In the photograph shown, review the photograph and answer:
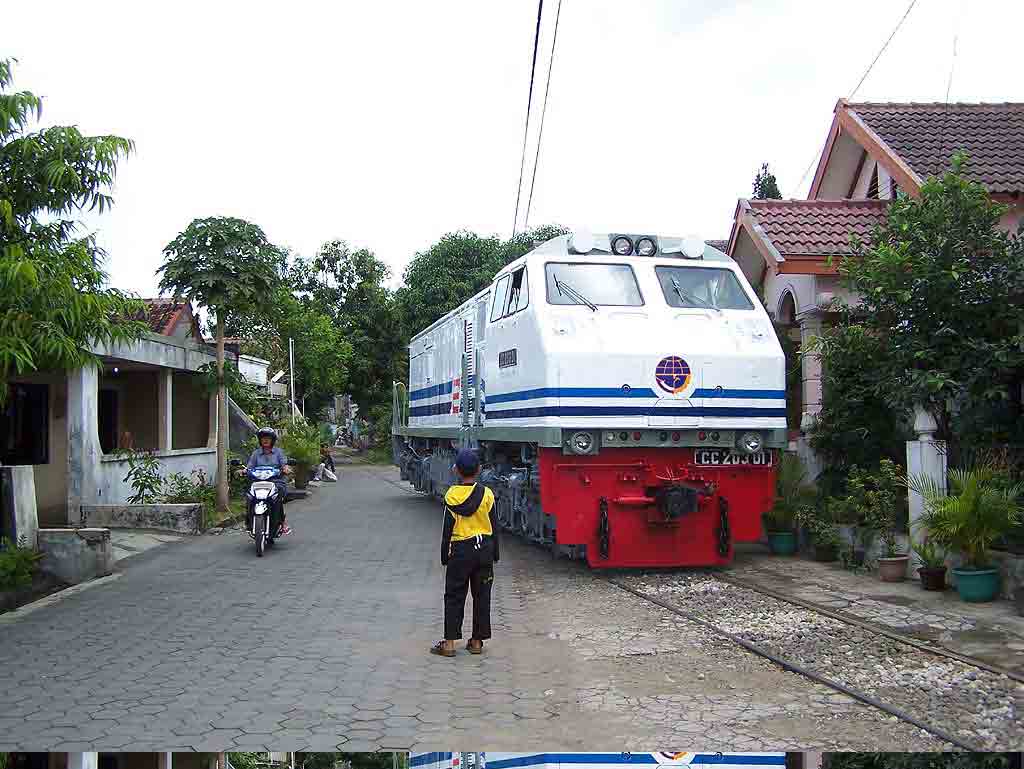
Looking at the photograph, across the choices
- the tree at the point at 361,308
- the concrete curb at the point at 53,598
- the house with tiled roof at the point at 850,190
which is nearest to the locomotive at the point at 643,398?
the house with tiled roof at the point at 850,190

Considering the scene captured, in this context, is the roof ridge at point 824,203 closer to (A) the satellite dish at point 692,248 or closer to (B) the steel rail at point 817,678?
(A) the satellite dish at point 692,248

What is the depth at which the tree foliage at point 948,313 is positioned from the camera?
9.83 meters

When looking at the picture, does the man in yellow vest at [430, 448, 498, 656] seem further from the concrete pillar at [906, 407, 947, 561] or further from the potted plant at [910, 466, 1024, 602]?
the concrete pillar at [906, 407, 947, 561]

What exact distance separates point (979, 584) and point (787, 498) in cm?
392

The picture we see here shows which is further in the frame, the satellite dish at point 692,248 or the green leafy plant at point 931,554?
the satellite dish at point 692,248

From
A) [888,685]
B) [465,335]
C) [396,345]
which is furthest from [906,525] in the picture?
[396,345]

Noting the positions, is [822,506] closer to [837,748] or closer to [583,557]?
[583,557]

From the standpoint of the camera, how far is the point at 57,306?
7.68 metres

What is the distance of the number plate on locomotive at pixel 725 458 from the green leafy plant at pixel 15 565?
708 cm

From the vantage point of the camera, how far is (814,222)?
48.7 ft

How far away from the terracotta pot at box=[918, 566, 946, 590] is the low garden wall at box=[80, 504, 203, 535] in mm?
10535

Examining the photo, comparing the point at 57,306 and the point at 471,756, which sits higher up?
the point at 57,306

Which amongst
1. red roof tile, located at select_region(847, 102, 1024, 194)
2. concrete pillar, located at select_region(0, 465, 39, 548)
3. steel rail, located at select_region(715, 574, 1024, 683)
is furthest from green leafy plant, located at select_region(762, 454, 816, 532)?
concrete pillar, located at select_region(0, 465, 39, 548)

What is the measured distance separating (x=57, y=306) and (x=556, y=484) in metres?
5.19
